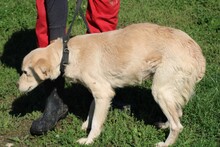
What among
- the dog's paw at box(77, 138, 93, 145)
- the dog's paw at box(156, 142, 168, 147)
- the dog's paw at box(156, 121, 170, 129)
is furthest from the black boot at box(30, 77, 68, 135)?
the dog's paw at box(156, 142, 168, 147)

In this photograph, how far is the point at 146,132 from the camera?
4.78 m

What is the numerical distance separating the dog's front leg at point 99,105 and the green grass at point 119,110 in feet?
0.34

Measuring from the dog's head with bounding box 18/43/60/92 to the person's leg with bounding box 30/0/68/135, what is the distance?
0.37 m

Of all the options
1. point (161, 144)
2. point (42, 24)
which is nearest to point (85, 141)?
point (161, 144)

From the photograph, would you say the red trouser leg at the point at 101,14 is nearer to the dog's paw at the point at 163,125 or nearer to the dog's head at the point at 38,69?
the dog's head at the point at 38,69

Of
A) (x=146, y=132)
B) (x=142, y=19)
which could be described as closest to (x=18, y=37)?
(x=142, y=19)

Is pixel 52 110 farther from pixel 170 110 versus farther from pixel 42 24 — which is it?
pixel 170 110

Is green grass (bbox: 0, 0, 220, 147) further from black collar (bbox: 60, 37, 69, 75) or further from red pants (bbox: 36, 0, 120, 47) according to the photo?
red pants (bbox: 36, 0, 120, 47)

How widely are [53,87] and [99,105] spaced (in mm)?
874

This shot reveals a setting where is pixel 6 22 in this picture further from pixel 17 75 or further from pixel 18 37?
pixel 17 75

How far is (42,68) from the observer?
4523 mm

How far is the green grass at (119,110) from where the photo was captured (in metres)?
4.74

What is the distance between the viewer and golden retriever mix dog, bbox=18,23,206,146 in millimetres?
4344

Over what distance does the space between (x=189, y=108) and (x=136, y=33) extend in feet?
3.90
